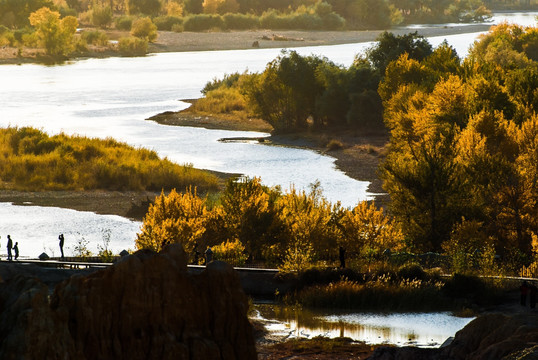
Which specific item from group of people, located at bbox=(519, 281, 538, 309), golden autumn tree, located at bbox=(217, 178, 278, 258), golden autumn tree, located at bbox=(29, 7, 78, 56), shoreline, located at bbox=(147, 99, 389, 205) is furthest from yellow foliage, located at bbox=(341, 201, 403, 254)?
golden autumn tree, located at bbox=(29, 7, 78, 56)

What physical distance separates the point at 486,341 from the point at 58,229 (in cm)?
4359

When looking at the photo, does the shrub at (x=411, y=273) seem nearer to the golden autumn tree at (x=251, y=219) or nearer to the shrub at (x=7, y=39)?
the golden autumn tree at (x=251, y=219)

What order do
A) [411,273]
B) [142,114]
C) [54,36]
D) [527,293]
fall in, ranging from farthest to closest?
[54,36] < [142,114] < [411,273] < [527,293]

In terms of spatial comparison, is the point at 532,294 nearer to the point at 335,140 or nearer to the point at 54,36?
the point at 335,140

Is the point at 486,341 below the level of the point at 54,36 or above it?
below

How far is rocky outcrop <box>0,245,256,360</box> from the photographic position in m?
21.3

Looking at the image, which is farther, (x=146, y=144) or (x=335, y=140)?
(x=335, y=140)

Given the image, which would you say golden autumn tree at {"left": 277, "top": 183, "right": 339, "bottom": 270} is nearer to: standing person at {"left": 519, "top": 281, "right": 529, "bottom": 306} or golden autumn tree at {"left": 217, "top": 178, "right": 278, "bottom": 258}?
golden autumn tree at {"left": 217, "top": 178, "right": 278, "bottom": 258}

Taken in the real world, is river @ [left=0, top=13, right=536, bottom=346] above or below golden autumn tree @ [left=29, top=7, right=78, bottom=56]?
below

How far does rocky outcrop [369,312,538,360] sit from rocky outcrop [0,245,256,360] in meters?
4.16

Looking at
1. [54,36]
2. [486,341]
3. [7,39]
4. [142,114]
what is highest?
[54,36]

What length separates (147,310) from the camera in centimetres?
2288

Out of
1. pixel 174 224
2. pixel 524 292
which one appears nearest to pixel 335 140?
pixel 174 224

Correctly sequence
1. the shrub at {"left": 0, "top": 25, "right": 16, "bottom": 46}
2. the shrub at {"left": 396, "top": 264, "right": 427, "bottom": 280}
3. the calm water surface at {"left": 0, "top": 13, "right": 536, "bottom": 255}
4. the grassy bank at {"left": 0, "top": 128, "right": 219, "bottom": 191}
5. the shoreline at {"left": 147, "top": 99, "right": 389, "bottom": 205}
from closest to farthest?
the shrub at {"left": 396, "top": 264, "right": 427, "bottom": 280}, the grassy bank at {"left": 0, "top": 128, "right": 219, "bottom": 191}, the calm water surface at {"left": 0, "top": 13, "right": 536, "bottom": 255}, the shoreline at {"left": 147, "top": 99, "right": 389, "bottom": 205}, the shrub at {"left": 0, "top": 25, "right": 16, "bottom": 46}
